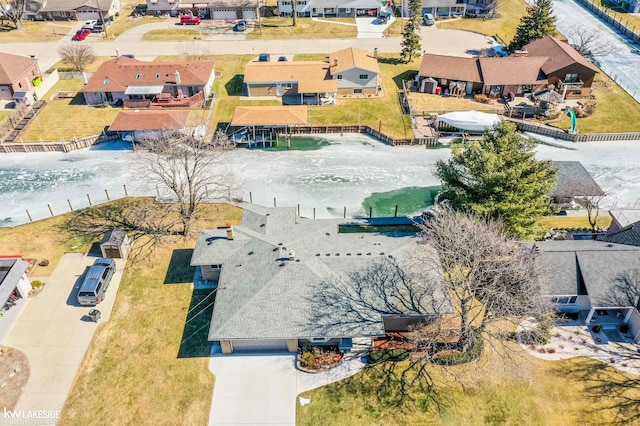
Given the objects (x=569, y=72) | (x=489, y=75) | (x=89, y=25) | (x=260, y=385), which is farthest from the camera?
(x=89, y=25)

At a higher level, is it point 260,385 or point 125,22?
point 125,22

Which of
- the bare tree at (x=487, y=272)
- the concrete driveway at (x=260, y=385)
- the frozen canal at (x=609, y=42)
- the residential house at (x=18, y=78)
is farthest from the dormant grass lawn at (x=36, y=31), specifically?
the frozen canal at (x=609, y=42)

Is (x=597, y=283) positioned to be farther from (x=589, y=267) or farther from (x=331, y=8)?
(x=331, y=8)

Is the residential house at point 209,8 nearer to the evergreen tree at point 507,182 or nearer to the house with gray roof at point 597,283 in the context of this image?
the evergreen tree at point 507,182

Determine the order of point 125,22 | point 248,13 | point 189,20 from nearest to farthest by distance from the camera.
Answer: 1. point 189,20
2. point 125,22
3. point 248,13

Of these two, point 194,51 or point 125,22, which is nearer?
point 194,51

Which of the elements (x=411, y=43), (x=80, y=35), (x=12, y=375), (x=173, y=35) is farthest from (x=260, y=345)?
(x=80, y=35)

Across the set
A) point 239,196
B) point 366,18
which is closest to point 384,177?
point 239,196

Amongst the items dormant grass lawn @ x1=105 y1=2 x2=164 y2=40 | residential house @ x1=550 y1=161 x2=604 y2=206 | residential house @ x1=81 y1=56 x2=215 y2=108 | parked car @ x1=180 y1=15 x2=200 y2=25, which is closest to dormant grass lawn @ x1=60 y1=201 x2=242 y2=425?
residential house @ x1=81 y1=56 x2=215 y2=108
